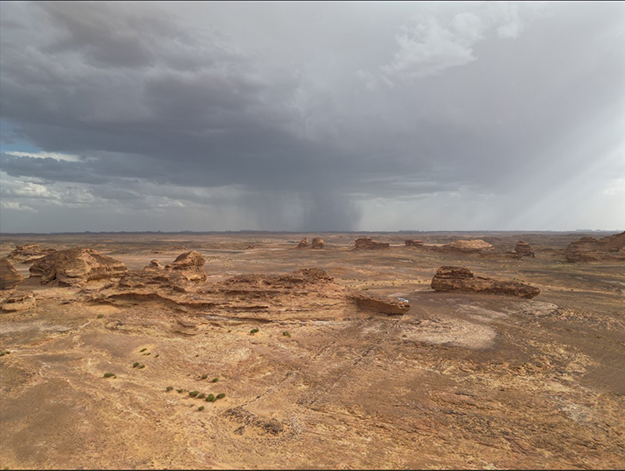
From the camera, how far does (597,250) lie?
60.7 m

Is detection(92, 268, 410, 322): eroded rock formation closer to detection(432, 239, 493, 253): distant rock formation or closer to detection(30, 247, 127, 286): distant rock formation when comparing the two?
detection(30, 247, 127, 286): distant rock formation

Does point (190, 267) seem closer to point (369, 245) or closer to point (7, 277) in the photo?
point (7, 277)

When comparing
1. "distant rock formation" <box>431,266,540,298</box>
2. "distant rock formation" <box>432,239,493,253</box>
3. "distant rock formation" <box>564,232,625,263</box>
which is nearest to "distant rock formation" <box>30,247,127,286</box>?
"distant rock formation" <box>431,266,540,298</box>

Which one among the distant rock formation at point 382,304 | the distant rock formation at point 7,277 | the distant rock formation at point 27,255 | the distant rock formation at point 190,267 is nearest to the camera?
the distant rock formation at point 382,304

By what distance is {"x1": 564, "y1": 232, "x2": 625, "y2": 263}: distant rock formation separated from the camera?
187 ft

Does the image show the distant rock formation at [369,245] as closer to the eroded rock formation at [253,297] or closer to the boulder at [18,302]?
the eroded rock formation at [253,297]

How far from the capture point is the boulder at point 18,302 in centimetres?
1980

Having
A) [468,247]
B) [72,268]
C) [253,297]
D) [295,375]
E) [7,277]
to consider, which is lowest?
[295,375]

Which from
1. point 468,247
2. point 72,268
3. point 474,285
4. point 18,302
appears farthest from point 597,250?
point 18,302

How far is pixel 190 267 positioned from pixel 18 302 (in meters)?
12.8

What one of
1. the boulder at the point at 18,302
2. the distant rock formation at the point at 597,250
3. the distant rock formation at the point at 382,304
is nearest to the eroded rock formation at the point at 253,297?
the distant rock formation at the point at 382,304

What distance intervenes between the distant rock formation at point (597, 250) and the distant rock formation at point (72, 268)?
78306mm

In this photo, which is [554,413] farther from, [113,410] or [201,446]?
[113,410]

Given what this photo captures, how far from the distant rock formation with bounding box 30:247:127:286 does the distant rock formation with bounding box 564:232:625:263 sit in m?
78.3
